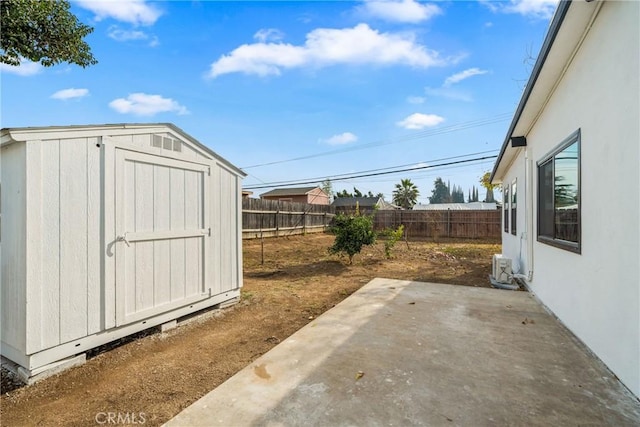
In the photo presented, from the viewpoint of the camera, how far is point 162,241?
306 cm

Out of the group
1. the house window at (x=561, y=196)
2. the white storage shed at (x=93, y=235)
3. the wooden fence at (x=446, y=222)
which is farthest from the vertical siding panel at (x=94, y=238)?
the wooden fence at (x=446, y=222)

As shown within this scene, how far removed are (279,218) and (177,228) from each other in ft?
33.5

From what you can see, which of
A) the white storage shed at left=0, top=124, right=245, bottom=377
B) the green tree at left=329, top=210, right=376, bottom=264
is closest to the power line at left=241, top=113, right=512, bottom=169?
the green tree at left=329, top=210, right=376, bottom=264

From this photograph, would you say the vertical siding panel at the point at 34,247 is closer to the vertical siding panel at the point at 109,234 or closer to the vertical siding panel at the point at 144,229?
the vertical siding panel at the point at 109,234

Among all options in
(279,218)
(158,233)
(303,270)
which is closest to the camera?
(158,233)

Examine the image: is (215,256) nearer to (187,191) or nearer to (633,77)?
(187,191)

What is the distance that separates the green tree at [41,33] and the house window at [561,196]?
8150 millimetres

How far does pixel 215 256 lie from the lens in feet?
12.3

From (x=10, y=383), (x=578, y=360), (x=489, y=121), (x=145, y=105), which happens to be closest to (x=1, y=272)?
(x=10, y=383)

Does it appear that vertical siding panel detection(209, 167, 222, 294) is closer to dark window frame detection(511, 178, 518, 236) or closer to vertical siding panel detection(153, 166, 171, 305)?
vertical siding panel detection(153, 166, 171, 305)

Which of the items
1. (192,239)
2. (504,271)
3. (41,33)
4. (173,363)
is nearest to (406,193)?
(504,271)

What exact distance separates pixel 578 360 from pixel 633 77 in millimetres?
2122

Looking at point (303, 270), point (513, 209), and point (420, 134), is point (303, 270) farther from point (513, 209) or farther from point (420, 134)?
point (420, 134)

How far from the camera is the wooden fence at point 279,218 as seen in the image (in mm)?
11648
